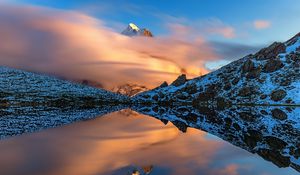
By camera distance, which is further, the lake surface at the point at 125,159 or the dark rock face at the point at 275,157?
the dark rock face at the point at 275,157

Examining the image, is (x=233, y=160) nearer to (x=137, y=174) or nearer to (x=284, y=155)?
(x=284, y=155)

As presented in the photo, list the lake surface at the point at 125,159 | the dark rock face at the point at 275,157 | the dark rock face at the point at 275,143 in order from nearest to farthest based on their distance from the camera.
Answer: the lake surface at the point at 125,159 < the dark rock face at the point at 275,157 < the dark rock face at the point at 275,143

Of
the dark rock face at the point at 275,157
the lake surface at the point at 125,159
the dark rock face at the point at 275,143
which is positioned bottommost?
the lake surface at the point at 125,159

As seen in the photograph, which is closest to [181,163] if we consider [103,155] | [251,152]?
[103,155]

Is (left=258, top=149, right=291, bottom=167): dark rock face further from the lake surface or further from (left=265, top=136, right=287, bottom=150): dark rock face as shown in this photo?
(left=265, top=136, right=287, bottom=150): dark rock face

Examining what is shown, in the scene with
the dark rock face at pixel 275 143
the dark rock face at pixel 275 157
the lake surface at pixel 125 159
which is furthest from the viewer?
the dark rock face at pixel 275 143

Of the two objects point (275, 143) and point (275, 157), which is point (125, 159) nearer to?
point (275, 157)

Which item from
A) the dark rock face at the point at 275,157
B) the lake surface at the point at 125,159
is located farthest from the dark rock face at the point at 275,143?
the lake surface at the point at 125,159

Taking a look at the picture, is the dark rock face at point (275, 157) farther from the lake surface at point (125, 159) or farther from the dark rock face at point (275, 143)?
the dark rock face at point (275, 143)

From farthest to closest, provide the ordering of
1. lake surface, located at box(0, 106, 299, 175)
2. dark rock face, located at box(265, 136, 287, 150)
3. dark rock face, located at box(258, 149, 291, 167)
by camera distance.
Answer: dark rock face, located at box(265, 136, 287, 150) < dark rock face, located at box(258, 149, 291, 167) < lake surface, located at box(0, 106, 299, 175)

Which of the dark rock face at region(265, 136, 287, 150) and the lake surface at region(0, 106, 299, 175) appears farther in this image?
the dark rock face at region(265, 136, 287, 150)

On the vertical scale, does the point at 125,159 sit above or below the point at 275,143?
below

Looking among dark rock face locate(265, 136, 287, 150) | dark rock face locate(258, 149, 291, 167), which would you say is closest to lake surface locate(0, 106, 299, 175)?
dark rock face locate(258, 149, 291, 167)

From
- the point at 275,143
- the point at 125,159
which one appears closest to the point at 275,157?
the point at 275,143
